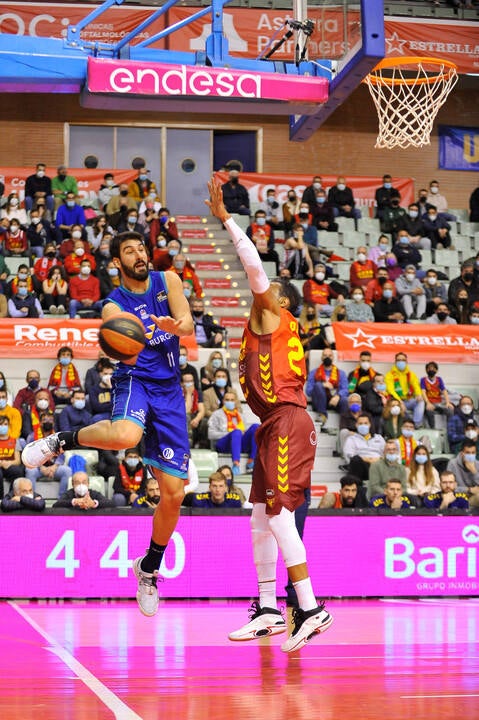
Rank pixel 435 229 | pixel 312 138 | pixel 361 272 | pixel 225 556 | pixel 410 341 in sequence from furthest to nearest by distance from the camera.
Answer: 1. pixel 312 138
2. pixel 435 229
3. pixel 361 272
4. pixel 410 341
5. pixel 225 556

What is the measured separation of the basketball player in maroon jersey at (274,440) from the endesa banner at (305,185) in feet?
60.0

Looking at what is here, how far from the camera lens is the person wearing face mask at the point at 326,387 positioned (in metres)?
17.7

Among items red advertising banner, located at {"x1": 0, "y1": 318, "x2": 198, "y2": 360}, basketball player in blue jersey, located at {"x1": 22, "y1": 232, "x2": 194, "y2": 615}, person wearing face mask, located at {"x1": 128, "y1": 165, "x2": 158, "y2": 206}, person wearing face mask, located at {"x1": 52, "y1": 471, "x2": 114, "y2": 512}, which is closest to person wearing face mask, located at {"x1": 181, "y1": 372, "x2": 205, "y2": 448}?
red advertising banner, located at {"x1": 0, "y1": 318, "x2": 198, "y2": 360}

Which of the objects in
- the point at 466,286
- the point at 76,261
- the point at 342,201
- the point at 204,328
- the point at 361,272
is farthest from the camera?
the point at 342,201

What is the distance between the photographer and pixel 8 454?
1520 cm

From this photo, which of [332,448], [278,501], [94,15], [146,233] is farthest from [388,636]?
[146,233]

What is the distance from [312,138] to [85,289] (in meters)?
10.5

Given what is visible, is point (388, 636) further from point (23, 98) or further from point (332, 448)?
point (23, 98)

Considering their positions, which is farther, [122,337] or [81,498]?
[81,498]

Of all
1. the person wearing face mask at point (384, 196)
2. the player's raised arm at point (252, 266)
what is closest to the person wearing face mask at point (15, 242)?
the person wearing face mask at point (384, 196)

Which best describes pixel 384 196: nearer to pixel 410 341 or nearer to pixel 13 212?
pixel 410 341

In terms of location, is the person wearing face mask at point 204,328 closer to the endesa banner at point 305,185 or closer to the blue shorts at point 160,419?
the endesa banner at point 305,185

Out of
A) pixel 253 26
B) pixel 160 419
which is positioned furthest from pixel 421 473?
pixel 253 26

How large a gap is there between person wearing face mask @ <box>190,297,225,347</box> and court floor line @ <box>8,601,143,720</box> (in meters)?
10.6
